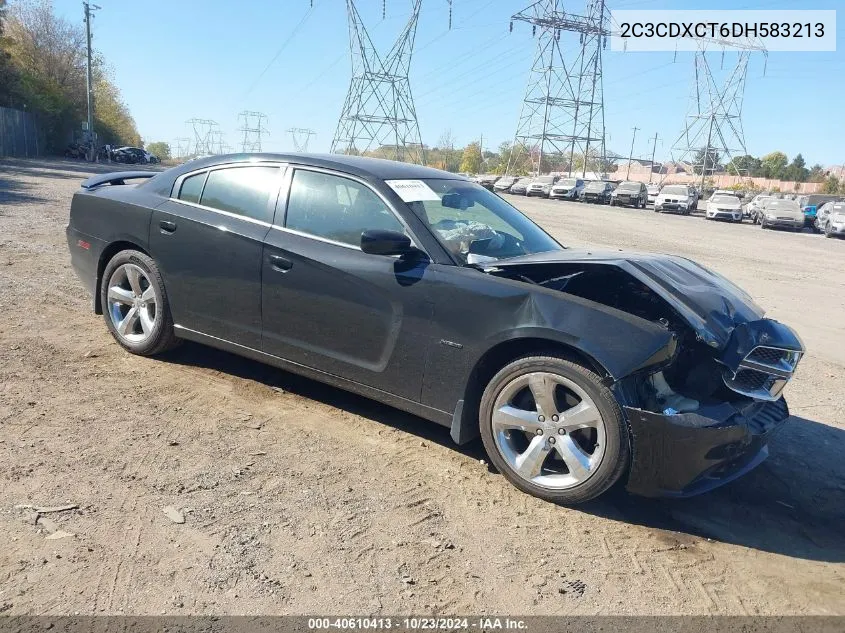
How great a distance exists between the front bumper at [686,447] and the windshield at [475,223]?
134cm

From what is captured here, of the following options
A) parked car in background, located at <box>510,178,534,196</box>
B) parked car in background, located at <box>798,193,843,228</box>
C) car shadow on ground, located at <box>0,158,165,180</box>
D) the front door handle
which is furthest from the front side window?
parked car in background, located at <box>510,178,534,196</box>

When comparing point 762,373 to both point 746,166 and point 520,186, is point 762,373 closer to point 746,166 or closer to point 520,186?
point 520,186

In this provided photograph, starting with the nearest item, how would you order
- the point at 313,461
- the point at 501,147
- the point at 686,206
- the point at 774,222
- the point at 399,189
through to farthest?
the point at 313,461 → the point at 399,189 → the point at 774,222 → the point at 686,206 → the point at 501,147

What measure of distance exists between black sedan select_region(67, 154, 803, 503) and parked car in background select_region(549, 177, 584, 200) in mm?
43223

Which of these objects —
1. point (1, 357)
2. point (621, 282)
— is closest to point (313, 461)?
point (621, 282)

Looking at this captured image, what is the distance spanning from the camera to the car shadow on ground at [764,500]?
3.25 meters

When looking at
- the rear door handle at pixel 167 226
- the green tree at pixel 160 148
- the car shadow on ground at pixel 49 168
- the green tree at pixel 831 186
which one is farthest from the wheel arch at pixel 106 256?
the green tree at pixel 160 148

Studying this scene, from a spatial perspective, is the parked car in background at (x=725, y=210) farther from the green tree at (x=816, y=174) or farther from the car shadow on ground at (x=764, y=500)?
the green tree at (x=816, y=174)

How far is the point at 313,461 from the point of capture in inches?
143

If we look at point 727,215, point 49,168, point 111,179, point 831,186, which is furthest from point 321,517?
point 831,186

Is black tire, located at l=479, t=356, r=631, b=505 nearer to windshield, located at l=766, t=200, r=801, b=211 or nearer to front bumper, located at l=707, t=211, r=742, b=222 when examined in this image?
windshield, located at l=766, t=200, r=801, b=211

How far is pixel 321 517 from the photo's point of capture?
3100mm

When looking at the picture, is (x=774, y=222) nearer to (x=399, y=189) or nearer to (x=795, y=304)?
(x=795, y=304)

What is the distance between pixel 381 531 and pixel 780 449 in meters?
2.70
